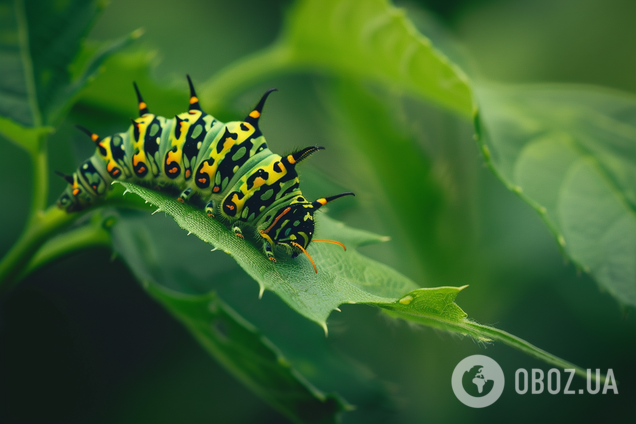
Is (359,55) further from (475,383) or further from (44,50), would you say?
(475,383)

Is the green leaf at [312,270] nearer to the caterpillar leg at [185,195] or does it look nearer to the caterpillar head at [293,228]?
the caterpillar head at [293,228]

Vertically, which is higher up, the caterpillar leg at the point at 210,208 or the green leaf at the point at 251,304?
the caterpillar leg at the point at 210,208

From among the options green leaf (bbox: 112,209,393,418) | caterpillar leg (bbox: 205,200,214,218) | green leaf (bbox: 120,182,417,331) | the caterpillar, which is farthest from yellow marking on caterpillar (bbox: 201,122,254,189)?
green leaf (bbox: 112,209,393,418)

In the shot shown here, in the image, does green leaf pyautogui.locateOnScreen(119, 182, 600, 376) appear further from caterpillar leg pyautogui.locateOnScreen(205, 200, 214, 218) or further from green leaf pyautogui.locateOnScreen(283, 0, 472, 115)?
green leaf pyautogui.locateOnScreen(283, 0, 472, 115)

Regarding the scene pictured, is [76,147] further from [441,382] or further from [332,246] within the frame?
[441,382]

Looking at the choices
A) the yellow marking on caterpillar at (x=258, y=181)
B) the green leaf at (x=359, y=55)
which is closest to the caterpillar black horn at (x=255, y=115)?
the yellow marking on caterpillar at (x=258, y=181)
